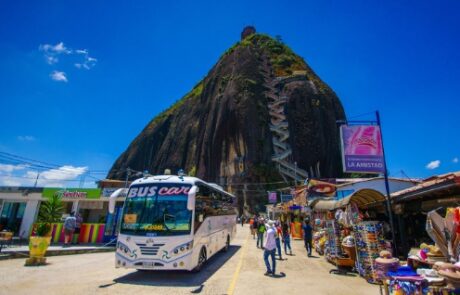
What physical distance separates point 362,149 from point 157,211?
790 centimetres

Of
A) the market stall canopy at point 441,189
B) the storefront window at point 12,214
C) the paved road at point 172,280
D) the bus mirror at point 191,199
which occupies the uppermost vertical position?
the market stall canopy at point 441,189

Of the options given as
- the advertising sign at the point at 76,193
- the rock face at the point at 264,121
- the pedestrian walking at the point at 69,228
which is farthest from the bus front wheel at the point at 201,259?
the rock face at the point at 264,121

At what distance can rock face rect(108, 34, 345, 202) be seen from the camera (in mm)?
55375

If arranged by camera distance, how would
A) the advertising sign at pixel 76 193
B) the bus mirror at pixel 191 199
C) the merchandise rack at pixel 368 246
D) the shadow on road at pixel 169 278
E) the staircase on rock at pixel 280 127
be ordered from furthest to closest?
the staircase on rock at pixel 280 127 → the advertising sign at pixel 76 193 → the merchandise rack at pixel 368 246 → the bus mirror at pixel 191 199 → the shadow on road at pixel 169 278

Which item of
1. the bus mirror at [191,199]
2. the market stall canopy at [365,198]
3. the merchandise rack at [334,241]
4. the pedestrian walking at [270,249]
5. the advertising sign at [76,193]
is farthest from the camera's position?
the advertising sign at [76,193]

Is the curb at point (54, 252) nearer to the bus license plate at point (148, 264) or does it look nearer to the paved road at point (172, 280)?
the paved road at point (172, 280)

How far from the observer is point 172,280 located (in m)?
8.16

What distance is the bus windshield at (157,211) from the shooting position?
837 centimetres

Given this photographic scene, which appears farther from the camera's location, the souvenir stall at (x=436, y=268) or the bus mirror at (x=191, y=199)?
the bus mirror at (x=191, y=199)

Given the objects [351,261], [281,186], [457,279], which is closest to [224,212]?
[351,261]

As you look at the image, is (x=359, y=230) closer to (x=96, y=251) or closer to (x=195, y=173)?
(x=96, y=251)

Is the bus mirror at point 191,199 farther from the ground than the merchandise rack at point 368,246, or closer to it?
farther from the ground

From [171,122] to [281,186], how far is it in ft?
175

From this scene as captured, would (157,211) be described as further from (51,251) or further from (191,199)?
(51,251)
